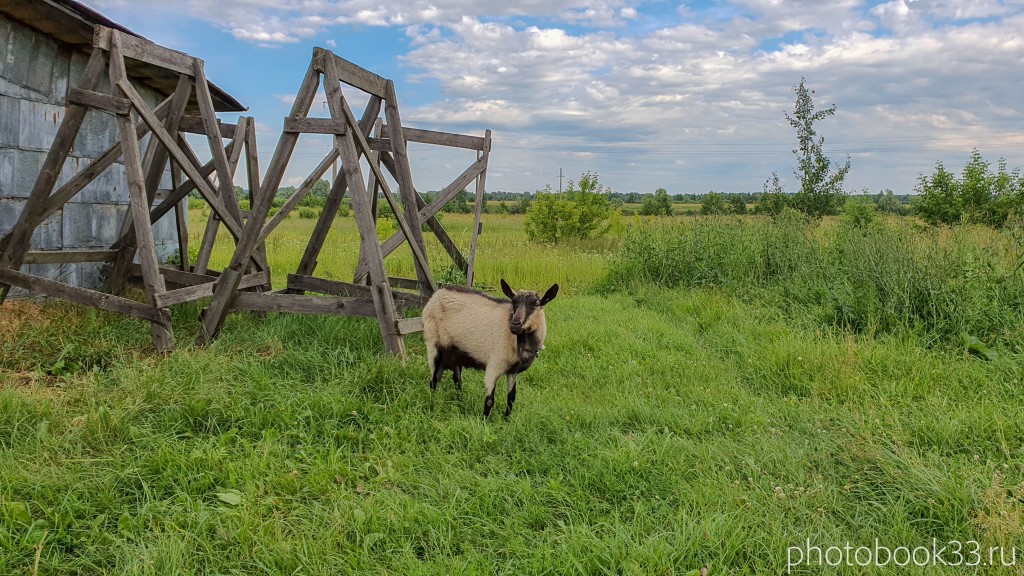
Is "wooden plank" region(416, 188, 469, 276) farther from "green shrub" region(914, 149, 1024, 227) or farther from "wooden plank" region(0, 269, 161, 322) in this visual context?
"green shrub" region(914, 149, 1024, 227)

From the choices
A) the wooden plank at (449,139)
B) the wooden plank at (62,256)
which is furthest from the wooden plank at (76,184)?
the wooden plank at (449,139)

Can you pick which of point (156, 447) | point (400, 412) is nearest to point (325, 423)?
point (400, 412)

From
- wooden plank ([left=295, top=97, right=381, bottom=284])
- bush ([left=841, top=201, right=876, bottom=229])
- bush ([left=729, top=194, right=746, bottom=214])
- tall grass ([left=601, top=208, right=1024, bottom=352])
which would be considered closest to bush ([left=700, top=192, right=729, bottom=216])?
bush ([left=729, top=194, right=746, bottom=214])

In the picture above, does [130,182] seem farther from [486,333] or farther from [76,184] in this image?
[486,333]

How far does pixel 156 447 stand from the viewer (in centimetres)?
421

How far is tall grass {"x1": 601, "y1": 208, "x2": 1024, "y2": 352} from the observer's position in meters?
7.32

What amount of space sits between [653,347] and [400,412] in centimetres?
362

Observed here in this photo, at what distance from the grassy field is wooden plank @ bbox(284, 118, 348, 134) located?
89.6 inches

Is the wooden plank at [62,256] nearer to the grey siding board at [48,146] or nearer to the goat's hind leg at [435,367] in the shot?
the grey siding board at [48,146]

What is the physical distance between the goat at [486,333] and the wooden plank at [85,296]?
10.5ft

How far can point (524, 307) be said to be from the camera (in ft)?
15.1

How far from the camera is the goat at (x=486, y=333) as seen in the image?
470 centimetres

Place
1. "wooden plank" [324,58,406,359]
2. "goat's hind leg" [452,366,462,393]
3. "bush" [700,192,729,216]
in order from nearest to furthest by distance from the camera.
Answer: "goat's hind leg" [452,366,462,393] < "wooden plank" [324,58,406,359] < "bush" [700,192,729,216]

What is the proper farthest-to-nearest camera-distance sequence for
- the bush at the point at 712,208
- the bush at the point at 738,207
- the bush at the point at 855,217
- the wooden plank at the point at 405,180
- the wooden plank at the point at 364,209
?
the bush at the point at 738,207 < the bush at the point at 712,208 < the bush at the point at 855,217 < the wooden plank at the point at 405,180 < the wooden plank at the point at 364,209
